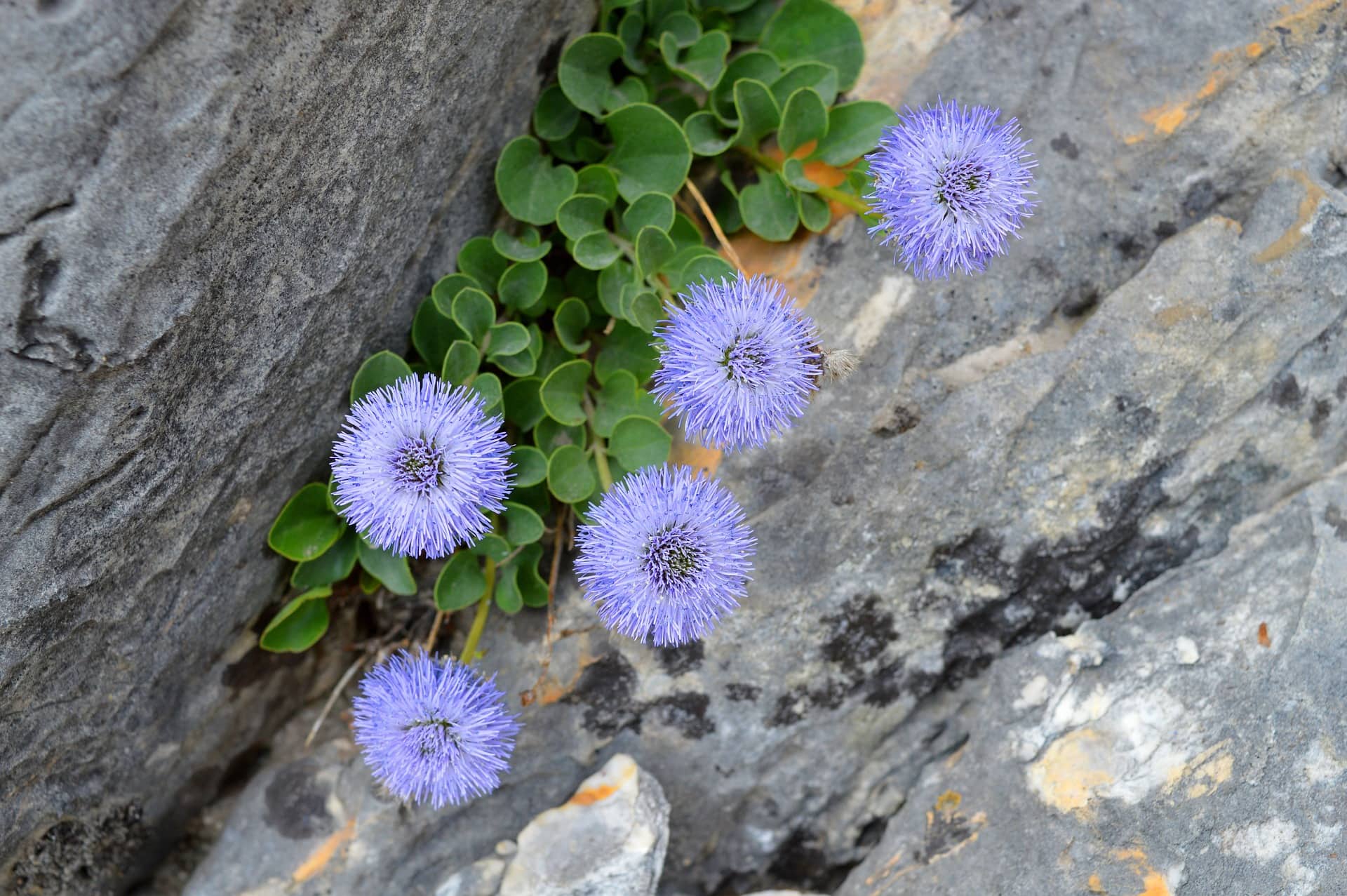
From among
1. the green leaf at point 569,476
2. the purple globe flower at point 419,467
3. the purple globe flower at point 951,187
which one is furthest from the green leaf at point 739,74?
the purple globe flower at point 419,467

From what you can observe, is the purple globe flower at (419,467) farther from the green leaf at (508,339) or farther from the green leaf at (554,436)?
the green leaf at (554,436)

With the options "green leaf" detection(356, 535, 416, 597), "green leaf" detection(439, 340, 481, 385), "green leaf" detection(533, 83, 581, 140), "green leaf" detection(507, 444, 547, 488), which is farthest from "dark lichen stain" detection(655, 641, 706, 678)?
"green leaf" detection(533, 83, 581, 140)

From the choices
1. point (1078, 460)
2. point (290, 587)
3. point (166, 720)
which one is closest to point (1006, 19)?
point (1078, 460)

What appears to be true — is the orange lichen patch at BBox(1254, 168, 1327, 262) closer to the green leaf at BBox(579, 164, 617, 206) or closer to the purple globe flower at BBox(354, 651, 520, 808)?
the green leaf at BBox(579, 164, 617, 206)

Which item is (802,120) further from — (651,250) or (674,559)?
(674,559)

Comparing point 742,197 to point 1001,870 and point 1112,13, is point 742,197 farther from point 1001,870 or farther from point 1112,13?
point 1001,870
